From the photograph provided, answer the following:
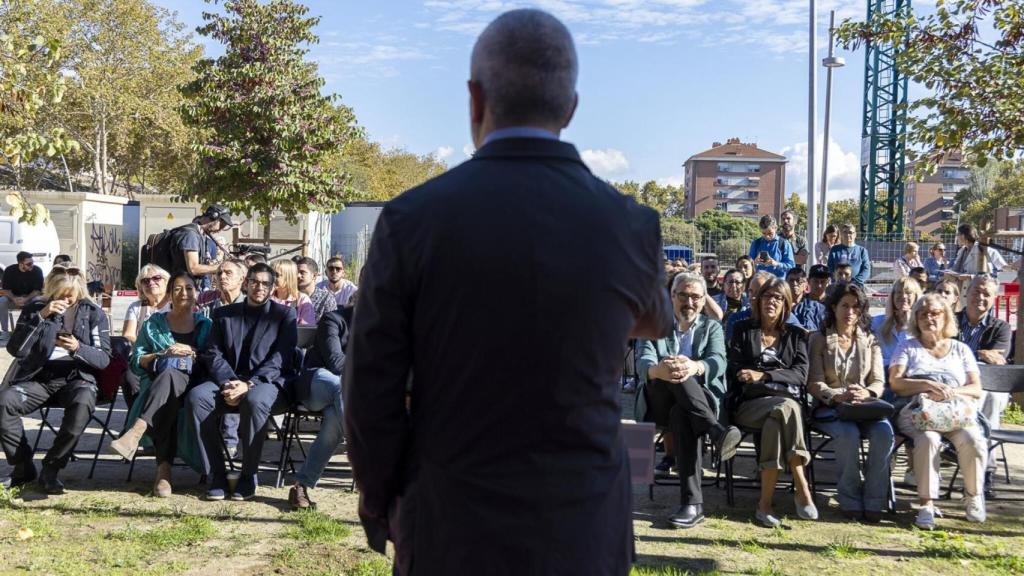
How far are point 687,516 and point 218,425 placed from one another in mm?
3254

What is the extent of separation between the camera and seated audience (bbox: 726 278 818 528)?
20.2 ft

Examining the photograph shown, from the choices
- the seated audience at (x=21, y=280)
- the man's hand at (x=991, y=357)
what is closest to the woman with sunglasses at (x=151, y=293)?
the man's hand at (x=991, y=357)

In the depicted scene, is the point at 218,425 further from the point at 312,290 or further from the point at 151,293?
the point at 312,290

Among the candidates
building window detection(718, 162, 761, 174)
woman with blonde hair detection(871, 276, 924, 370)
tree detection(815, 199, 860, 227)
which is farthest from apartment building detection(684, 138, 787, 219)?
woman with blonde hair detection(871, 276, 924, 370)

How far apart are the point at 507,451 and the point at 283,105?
17.9m

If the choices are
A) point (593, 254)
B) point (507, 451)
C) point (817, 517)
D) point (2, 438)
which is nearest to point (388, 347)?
point (507, 451)

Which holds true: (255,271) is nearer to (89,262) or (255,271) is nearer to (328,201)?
(328,201)

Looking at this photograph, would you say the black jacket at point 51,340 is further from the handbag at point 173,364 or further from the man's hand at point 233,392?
the man's hand at point 233,392

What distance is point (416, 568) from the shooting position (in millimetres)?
1972

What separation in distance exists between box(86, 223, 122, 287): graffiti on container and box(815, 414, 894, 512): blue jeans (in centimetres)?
2491

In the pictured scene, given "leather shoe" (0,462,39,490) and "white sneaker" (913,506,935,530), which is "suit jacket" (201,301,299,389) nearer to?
"leather shoe" (0,462,39,490)

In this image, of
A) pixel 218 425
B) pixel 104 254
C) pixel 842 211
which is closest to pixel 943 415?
pixel 218 425

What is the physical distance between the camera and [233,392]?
649 centimetres

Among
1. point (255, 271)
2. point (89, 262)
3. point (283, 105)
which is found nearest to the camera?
point (255, 271)
